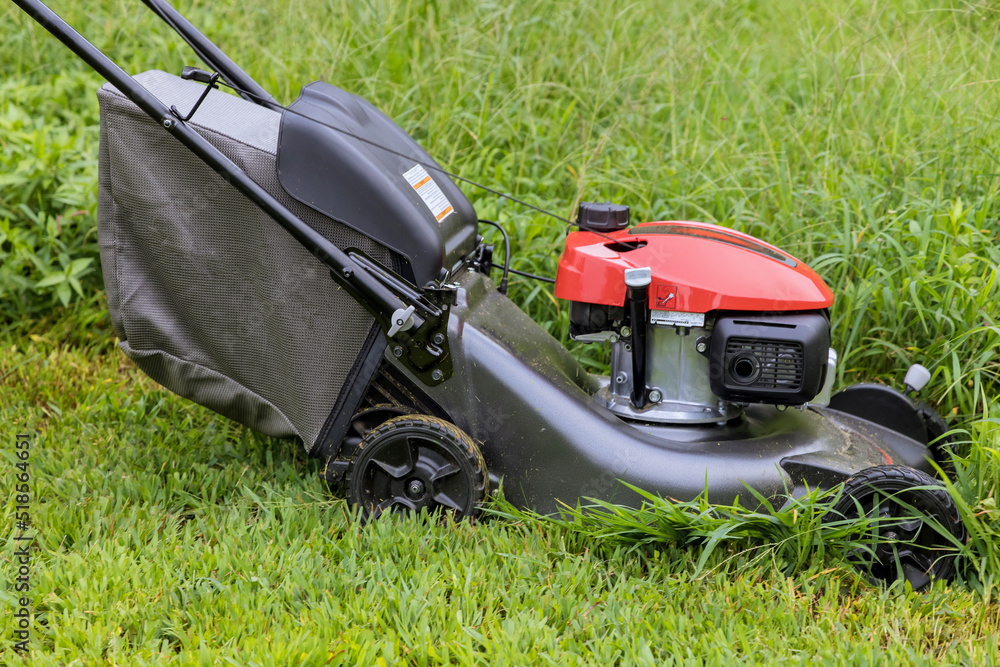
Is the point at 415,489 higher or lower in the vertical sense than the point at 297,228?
lower

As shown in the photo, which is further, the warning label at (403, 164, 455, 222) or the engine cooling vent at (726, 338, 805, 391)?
the warning label at (403, 164, 455, 222)

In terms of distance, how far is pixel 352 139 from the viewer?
6.45ft

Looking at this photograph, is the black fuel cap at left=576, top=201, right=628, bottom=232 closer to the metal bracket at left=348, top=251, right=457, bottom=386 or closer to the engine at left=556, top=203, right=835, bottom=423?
the engine at left=556, top=203, right=835, bottom=423

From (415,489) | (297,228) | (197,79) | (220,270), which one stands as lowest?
(415,489)

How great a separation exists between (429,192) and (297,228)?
0.37 m

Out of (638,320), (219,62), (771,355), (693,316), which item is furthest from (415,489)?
(219,62)

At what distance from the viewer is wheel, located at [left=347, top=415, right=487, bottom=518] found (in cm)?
194

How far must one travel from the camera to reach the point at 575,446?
6.48ft

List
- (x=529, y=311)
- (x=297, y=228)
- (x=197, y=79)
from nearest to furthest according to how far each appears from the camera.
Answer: (x=297, y=228) < (x=197, y=79) < (x=529, y=311)

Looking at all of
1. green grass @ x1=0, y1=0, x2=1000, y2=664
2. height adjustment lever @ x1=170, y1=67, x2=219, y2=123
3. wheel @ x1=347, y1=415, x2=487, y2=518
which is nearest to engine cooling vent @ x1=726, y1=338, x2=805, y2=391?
green grass @ x1=0, y1=0, x2=1000, y2=664

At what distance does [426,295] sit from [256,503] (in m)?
0.75

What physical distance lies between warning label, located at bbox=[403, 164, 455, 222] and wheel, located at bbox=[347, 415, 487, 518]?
486 mm

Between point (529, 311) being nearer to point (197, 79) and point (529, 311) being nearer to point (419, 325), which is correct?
point (419, 325)

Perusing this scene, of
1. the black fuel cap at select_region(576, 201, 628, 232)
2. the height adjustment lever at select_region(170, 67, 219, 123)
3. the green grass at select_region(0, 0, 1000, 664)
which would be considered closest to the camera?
the green grass at select_region(0, 0, 1000, 664)
